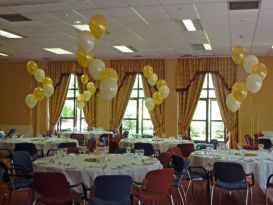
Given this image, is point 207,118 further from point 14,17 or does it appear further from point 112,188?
point 112,188

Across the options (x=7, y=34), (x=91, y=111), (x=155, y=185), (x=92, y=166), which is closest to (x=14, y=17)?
(x=7, y=34)

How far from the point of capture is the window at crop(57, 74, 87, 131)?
16594mm

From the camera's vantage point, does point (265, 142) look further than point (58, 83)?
No

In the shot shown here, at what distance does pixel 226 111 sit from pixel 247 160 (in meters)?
7.61

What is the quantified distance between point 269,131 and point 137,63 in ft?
18.8

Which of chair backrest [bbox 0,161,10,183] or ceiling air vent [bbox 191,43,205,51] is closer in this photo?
chair backrest [bbox 0,161,10,183]

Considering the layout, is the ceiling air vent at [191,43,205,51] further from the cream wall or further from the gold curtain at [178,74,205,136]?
the cream wall

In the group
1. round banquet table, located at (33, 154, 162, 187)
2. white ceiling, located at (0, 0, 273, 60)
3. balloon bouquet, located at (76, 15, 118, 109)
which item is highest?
white ceiling, located at (0, 0, 273, 60)

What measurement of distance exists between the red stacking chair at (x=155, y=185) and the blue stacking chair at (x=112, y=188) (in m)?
0.40

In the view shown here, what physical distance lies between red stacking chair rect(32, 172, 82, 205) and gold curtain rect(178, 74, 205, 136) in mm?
10081

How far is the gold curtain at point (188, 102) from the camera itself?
48.8 feet

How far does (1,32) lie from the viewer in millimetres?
10852

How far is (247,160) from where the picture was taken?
6996mm

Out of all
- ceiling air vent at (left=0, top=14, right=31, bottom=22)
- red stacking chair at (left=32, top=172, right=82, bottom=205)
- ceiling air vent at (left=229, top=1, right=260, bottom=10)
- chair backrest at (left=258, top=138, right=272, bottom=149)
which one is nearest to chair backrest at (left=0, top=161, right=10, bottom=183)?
red stacking chair at (left=32, top=172, right=82, bottom=205)
